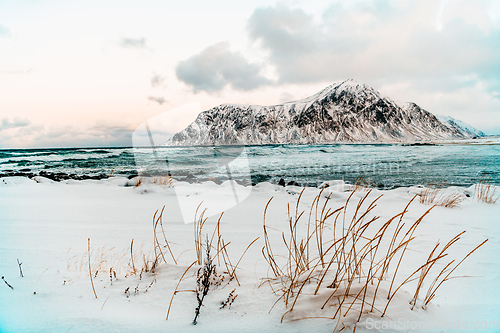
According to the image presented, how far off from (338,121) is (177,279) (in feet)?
288

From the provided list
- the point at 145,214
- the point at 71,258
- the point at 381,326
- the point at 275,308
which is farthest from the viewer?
the point at 145,214

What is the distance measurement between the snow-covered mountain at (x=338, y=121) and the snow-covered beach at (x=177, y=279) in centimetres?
5516

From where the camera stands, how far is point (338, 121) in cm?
8050

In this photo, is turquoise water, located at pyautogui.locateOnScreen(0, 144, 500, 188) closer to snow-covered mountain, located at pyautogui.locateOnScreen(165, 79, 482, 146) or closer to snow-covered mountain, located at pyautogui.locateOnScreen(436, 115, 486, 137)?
snow-covered mountain, located at pyautogui.locateOnScreen(165, 79, 482, 146)

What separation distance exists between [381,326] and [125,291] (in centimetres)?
129

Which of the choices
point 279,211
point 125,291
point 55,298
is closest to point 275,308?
point 125,291

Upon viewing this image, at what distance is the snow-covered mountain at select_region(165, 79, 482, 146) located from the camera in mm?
66625

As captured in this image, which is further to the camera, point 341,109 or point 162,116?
point 341,109

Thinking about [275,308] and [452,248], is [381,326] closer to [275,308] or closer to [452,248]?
[275,308]

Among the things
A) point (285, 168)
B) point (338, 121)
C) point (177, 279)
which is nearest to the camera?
point (177, 279)

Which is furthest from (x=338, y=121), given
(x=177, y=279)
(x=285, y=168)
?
(x=177, y=279)

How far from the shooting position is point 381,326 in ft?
2.87

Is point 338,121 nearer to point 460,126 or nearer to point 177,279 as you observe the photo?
point 460,126

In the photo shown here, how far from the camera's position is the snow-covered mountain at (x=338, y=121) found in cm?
6662
